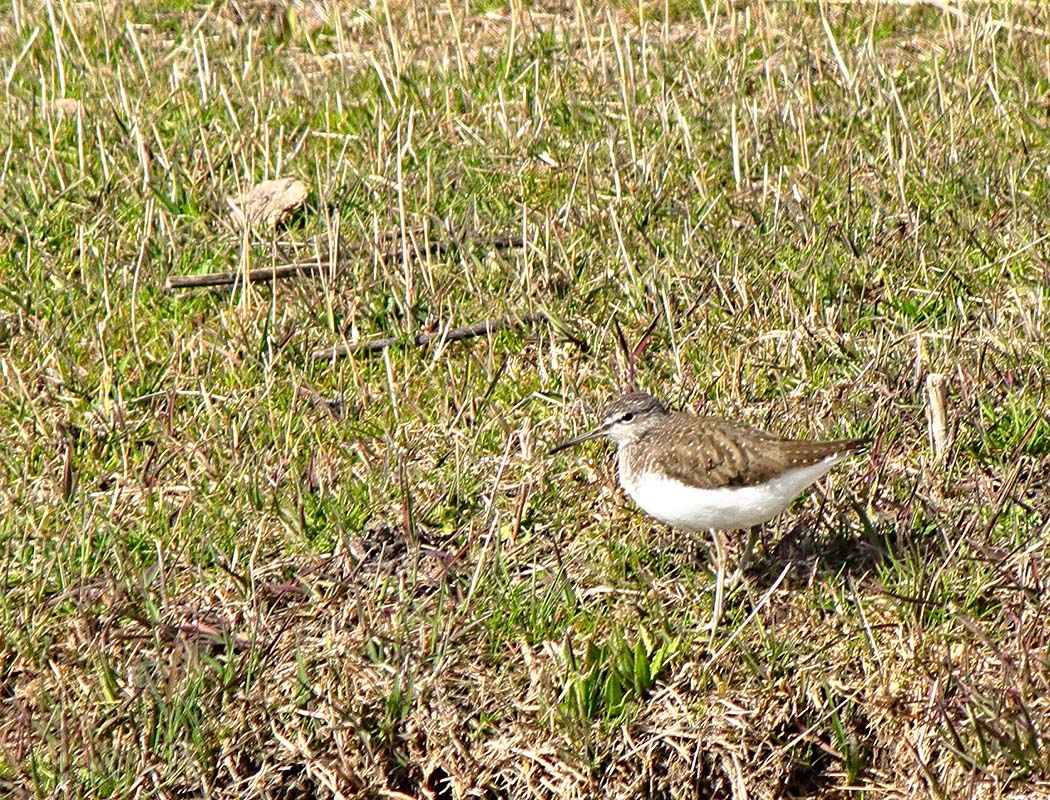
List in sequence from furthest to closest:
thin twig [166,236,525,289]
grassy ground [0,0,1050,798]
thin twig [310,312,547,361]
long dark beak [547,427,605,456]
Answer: thin twig [166,236,525,289] < thin twig [310,312,547,361] < long dark beak [547,427,605,456] < grassy ground [0,0,1050,798]

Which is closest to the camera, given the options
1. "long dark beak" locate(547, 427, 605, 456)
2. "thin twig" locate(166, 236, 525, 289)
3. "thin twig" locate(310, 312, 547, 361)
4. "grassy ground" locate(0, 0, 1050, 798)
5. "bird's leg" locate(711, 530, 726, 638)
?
"grassy ground" locate(0, 0, 1050, 798)

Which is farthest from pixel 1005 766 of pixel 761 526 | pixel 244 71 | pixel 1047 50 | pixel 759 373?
pixel 244 71

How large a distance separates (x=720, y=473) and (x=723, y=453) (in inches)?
3.9

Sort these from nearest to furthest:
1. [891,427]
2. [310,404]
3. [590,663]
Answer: [590,663], [891,427], [310,404]

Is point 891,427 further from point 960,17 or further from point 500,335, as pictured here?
Answer: point 960,17

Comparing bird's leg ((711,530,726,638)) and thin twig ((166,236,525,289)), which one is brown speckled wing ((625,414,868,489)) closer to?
bird's leg ((711,530,726,638))

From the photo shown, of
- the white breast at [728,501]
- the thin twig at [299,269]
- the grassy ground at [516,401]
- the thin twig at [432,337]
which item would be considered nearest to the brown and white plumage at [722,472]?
the white breast at [728,501]

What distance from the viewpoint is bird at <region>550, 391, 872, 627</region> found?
4434 millimetres

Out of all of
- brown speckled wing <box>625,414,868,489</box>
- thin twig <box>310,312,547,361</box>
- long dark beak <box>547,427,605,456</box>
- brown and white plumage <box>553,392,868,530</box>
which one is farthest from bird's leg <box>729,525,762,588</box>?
thin twig <box>310,312,547,361</box>

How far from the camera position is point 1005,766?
4.09 m

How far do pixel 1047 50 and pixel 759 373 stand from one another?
3.03 m

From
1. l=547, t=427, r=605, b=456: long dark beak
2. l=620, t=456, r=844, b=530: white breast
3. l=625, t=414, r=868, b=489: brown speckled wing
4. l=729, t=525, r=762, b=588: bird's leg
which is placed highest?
l=625, t=414, r=868, b=489: brown speckled wing

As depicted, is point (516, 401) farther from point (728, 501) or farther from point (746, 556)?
point (728, 501)

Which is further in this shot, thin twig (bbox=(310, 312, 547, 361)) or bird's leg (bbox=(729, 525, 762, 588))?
thin twig (bbox=(310, 312, 547, 361))
